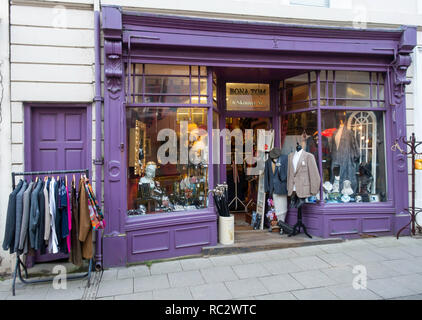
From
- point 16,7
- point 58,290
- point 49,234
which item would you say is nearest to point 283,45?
point 16,7

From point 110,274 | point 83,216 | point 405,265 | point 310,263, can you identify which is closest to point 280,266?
point 310,263

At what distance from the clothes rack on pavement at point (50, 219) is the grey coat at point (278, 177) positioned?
148 inches

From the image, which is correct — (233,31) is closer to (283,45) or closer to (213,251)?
(283,45)

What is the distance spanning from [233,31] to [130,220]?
4.09m

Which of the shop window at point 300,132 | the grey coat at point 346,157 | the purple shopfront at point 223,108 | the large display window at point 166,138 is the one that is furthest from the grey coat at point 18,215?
the grey coat at point 346,157

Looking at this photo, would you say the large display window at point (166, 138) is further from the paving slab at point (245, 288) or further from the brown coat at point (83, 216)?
the paving slab at point (245, 288)

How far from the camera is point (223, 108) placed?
278 inches

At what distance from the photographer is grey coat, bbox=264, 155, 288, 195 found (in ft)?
21.7

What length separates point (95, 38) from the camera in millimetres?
5285

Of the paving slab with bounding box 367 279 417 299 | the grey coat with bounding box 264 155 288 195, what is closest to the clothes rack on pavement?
the grey coat with bounding box 264 155 288 195

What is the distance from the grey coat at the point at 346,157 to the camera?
22.1ft

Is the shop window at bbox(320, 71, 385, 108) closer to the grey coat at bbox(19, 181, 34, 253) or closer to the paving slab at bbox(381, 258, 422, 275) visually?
the paving slab at bbox(381, 258, 422, 275)

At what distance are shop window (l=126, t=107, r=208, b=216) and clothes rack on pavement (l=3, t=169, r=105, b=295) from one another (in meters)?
1.19
